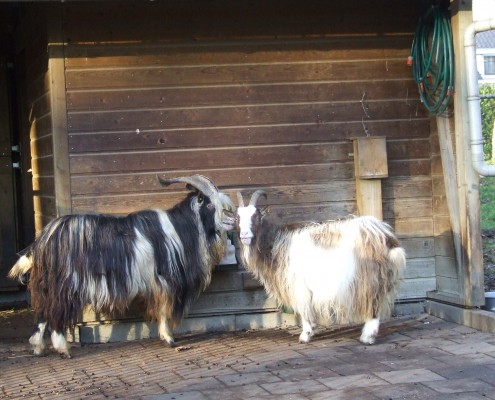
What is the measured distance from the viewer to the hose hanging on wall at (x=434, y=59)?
24.0 feet

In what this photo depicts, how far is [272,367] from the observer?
6.15 metres

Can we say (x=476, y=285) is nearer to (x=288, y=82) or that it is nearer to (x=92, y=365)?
(x=288, y=82)

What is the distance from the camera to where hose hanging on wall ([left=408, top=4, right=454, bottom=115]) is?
7.31m

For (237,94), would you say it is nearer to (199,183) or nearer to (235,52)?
(235,52)

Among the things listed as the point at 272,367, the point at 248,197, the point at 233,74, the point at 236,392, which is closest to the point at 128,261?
the point at 248,197

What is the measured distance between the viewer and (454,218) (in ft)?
24.5

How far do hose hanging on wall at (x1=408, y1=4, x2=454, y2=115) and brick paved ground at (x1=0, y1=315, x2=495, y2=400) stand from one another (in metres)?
1.96

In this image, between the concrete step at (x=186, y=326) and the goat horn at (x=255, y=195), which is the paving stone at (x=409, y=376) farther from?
the concrete step at (x=186, y=326)

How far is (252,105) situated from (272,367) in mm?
2452

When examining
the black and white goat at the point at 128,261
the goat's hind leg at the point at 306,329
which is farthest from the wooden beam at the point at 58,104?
the goat's hind leg at the point at 306,329

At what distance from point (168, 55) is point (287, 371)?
296 cm

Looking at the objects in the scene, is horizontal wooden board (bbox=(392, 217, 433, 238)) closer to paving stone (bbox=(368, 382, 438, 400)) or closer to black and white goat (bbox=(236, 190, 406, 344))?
black and white goat (bbox=(236, 190, 406, 344))

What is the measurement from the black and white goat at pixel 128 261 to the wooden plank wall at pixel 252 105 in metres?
0.43

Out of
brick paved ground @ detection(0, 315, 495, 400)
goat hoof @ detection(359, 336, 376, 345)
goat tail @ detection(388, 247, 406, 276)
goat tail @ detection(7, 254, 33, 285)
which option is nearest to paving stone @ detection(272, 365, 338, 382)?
brick paved ground @ detection(0, 315, 495, 400)
